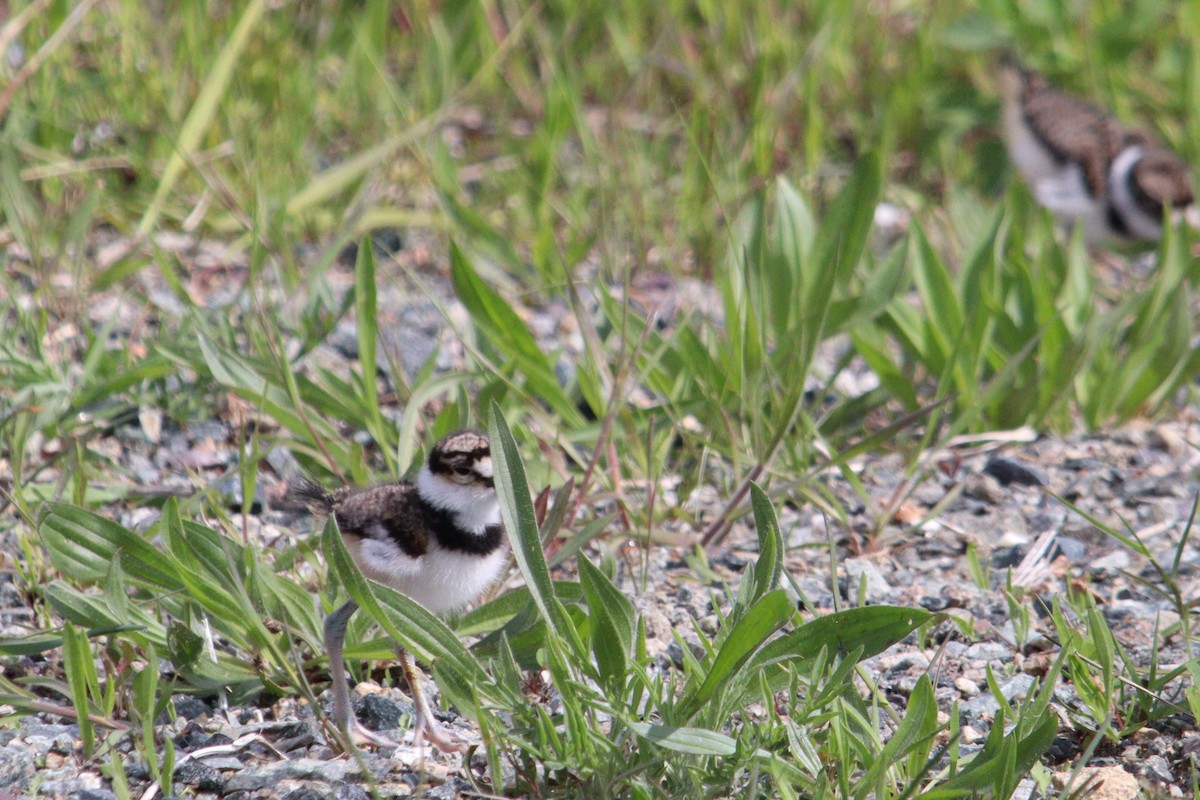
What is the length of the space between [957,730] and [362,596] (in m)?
1.02

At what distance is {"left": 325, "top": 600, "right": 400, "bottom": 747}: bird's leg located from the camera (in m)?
2.47

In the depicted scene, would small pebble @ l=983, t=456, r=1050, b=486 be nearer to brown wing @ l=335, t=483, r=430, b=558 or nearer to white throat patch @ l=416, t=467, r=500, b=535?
white throat patch @ l=416, t=467, r=500, b=535

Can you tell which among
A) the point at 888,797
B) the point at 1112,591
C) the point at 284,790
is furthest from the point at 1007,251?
the point at 284,790

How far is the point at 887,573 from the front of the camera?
3.18 meters

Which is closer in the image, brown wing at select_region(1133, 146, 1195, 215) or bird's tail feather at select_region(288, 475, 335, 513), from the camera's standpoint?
bird's tail feather at select_region(288, 475, 335, 513)

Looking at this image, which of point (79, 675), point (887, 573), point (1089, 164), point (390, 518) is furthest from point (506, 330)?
point (1089, 164)

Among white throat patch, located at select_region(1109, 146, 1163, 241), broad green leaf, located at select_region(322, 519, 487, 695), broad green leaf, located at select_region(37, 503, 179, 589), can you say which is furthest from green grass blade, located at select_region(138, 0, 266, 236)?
white throat patch, located at select_region(1109, 146, 1163, 241)

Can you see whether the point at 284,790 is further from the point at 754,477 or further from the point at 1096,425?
the point at 1096,425

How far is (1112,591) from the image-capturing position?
10.1ft

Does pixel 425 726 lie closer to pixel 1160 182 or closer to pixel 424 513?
pixel 424 513

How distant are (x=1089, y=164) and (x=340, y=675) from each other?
4.49 m

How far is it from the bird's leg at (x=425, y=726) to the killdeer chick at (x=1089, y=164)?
382cm

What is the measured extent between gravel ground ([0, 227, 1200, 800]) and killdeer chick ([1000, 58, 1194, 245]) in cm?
171

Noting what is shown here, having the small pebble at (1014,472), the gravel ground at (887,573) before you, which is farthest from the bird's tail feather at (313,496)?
the small pebble at (1014,472)
